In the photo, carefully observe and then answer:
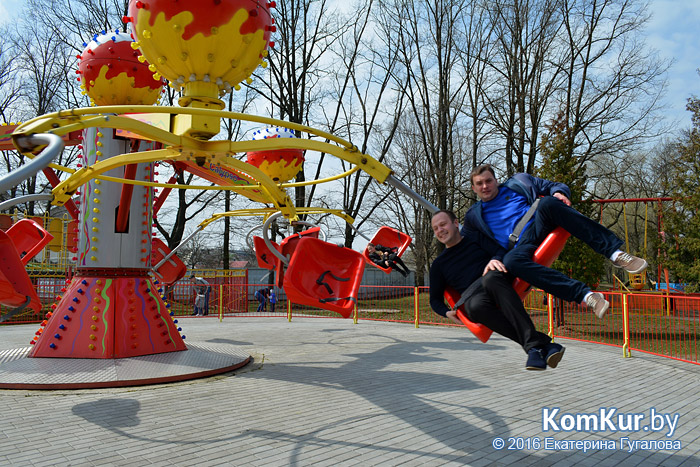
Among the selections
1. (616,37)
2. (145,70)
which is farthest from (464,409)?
(616,37)

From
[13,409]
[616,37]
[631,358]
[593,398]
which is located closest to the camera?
[13,409]

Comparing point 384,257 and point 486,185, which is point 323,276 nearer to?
point 384,257

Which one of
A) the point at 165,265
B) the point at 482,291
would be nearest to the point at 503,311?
the point at 482,291

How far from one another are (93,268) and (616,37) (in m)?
21.2

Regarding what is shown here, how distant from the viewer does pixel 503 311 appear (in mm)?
3465

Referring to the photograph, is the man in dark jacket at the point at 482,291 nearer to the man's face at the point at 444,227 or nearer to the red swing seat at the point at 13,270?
the man's face at the point at 444,227

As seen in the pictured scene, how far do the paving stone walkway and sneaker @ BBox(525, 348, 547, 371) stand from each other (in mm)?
1237

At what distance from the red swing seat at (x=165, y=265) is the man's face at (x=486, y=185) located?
28.9 feet

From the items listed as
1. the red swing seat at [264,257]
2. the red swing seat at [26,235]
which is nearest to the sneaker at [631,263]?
the red swing seat at [264,257]

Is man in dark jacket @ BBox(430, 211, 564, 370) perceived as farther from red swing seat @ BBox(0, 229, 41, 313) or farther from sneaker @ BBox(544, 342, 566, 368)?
red swing seat @ BBox(0, 229, 41, 313)

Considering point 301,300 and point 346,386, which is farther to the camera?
point 346,386

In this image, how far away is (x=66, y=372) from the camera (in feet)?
21.5

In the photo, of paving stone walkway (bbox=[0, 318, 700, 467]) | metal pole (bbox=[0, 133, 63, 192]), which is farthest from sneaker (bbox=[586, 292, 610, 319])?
metal pole (bbox=[0, 133, 63, 192])

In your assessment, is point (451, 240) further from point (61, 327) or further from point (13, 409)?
point (61, 327)
